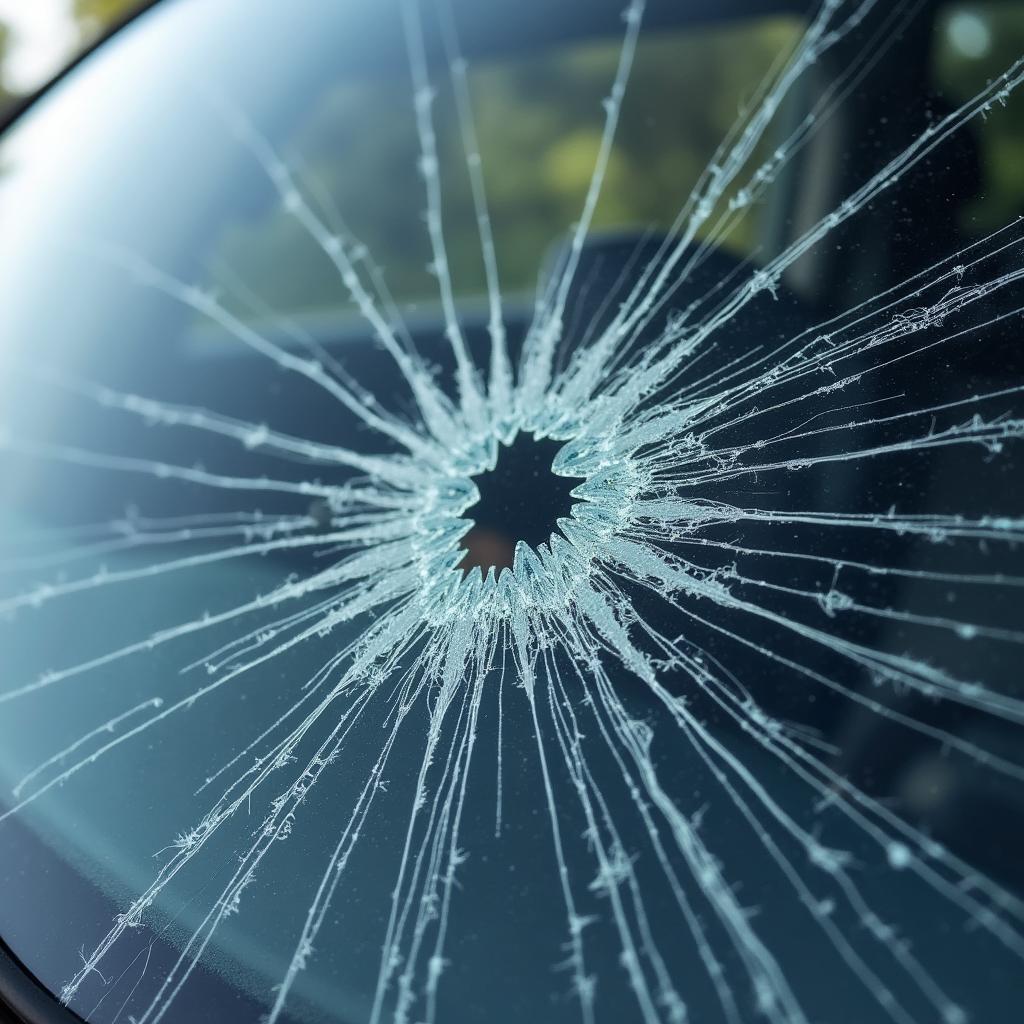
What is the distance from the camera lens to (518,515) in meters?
0.68

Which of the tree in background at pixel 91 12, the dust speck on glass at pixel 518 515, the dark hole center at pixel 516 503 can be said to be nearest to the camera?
the dust speck on glass at pixel 518 515

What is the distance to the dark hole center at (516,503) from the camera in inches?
26.5

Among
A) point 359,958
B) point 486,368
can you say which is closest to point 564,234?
point 486,368

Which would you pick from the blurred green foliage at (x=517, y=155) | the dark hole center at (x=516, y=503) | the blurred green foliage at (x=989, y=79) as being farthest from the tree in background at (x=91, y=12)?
the blurred green foliage at (x=989, y=79)

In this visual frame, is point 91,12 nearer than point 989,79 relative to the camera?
No

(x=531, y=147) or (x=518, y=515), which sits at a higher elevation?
(x=531, y=147)

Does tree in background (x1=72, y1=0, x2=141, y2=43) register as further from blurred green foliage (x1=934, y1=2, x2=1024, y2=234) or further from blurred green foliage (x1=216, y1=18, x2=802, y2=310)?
blurred green foliage (x1=934, y1=2, x2=1024, y2=234)

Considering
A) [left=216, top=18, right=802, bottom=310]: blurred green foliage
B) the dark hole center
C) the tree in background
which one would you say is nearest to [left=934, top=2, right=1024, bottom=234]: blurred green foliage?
[left=216, top=18, right=802, bottom=310]: blurred green foliage

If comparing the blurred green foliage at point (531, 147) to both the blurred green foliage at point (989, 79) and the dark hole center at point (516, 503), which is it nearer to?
the blurred green foliage at point (989, 79)

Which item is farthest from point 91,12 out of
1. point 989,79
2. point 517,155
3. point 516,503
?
point 989,79

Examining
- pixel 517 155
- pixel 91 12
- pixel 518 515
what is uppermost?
pixel 91 12

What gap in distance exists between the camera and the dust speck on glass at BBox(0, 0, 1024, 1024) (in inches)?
20.9

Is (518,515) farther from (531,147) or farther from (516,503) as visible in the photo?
(531,147)

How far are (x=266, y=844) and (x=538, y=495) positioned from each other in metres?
0.30
